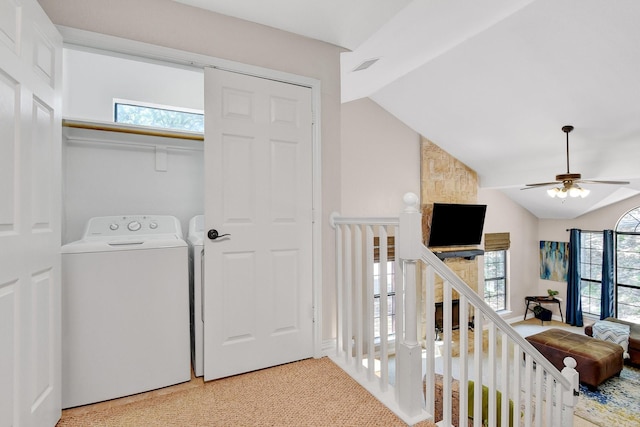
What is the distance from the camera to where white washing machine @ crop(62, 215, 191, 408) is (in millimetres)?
1679

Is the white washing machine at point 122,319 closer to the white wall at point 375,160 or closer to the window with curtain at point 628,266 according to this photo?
the white wall at point 375,160

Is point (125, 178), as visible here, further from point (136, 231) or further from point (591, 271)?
point (591, 271)

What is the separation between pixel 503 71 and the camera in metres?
3.84

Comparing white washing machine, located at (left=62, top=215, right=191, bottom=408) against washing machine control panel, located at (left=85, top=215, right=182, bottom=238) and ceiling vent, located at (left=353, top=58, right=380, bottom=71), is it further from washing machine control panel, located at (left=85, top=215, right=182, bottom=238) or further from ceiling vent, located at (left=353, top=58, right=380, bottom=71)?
ceiling vent, located at (left=353, top=58, right=380, bottom=71)

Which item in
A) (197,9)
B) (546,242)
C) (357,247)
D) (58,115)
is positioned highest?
(197,9)

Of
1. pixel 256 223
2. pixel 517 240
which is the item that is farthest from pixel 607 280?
pixel 256 223

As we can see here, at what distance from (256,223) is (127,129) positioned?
1.21 meters

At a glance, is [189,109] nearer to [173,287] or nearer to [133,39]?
[133,39]

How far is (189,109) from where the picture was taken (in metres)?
3.18

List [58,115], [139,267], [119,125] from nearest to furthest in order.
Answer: [58,115]
[139,267]
[119,125]

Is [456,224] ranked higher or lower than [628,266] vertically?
higher

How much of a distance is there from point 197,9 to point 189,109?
1.36 m

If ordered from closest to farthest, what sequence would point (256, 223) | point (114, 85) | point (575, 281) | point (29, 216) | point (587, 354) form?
point (29, 216)
point (256, 223)
point (114, 85)
point (587, 354)
point (575, 281)

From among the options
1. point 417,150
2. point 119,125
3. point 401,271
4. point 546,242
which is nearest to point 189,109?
point 119,125
